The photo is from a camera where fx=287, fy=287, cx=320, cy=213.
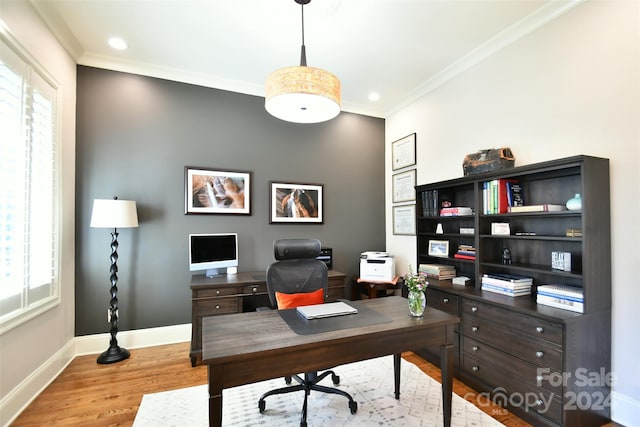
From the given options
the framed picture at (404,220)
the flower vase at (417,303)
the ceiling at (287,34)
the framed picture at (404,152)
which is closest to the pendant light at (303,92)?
the ceiling at (287,34)

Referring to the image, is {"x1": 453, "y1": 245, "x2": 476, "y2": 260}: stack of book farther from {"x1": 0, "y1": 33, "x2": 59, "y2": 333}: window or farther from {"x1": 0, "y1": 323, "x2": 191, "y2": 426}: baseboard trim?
{"x1": 0, "y1": 33, "x2": 59, "y2": 333}: window

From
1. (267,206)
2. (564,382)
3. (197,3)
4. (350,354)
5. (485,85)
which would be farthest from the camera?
(267,206)

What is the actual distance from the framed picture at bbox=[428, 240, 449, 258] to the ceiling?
1.89 meters

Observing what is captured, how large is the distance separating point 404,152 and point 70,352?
14.6 ft

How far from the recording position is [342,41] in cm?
278

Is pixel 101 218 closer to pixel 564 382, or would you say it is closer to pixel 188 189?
pixel 188 189

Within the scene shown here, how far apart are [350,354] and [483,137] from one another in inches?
101

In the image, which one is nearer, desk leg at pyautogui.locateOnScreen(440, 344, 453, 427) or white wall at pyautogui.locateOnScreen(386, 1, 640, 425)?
desk leg at pyautogui.locateOnScreen(440, 344, 453, 427)

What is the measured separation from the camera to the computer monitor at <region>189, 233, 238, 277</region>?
3115 millimetres

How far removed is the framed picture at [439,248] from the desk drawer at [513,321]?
0.69 meters

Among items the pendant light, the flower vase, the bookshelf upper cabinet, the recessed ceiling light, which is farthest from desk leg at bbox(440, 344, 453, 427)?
the recessed ceiling light

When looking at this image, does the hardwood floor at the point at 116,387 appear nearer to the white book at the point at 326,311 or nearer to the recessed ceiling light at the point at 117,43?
the white book at the point at 326,311

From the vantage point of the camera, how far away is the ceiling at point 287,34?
2338 millimetres

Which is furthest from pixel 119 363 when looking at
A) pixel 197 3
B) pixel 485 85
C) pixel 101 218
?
pixel 485 85
